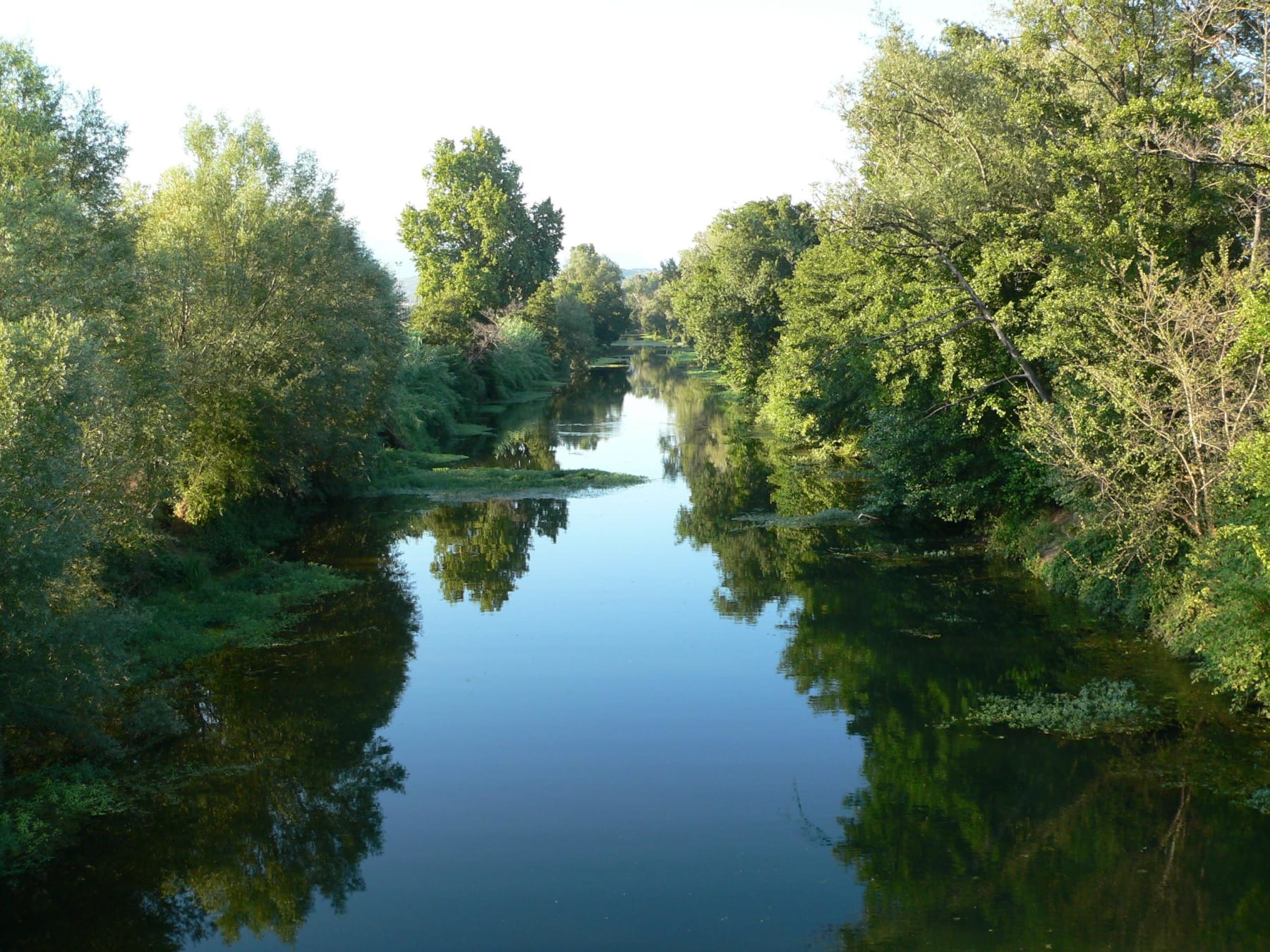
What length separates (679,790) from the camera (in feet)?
45.8

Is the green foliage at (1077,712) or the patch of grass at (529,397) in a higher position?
the patch of grass at (529,397)

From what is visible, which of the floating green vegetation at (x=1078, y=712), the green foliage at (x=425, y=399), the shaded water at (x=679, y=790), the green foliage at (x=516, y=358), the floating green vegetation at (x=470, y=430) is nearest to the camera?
the shaded water at (x=679, y=790)

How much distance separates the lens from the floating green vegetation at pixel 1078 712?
49.8 feet

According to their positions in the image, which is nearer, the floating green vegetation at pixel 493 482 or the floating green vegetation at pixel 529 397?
the floating green vegetation at pixel 493 482

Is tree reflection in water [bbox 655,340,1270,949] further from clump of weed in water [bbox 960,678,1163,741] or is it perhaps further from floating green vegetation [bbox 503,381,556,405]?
floating green vegetation [bbox 503,381,556,405]

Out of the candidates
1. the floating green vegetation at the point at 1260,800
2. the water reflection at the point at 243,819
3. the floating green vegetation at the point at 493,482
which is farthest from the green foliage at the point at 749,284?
the floating green vegetation at the point at 1260,800

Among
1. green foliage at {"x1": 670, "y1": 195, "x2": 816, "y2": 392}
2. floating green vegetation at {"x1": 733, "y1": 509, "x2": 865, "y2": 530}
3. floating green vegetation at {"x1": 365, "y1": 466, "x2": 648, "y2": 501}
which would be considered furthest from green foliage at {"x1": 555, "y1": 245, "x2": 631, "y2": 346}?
floating green vegetation at {"x1": 733, "y1": 509, "x2": 865, "y2": 530}

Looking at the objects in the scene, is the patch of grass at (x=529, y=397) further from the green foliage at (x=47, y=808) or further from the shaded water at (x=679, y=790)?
the green foliage at (x=47, y=808)

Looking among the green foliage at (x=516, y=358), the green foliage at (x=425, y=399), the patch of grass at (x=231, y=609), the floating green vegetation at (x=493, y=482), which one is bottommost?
the patch of grass at (x=231, y=609)

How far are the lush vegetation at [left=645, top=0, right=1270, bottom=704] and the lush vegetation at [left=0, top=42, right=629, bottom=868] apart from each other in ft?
46.6

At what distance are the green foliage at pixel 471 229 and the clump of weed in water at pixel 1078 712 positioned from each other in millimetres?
55309

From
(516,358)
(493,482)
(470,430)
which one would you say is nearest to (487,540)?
(493,482)

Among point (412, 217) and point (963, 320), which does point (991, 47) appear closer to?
point (963, 320)

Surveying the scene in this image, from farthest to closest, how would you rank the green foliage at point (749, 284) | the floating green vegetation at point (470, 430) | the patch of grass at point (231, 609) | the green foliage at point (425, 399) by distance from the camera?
the green foliage at point (749, 284) < the floating green vegetation at point (470, 430) < the green foliage at point (425, 399) < the patch of grass at point (231, 609)
